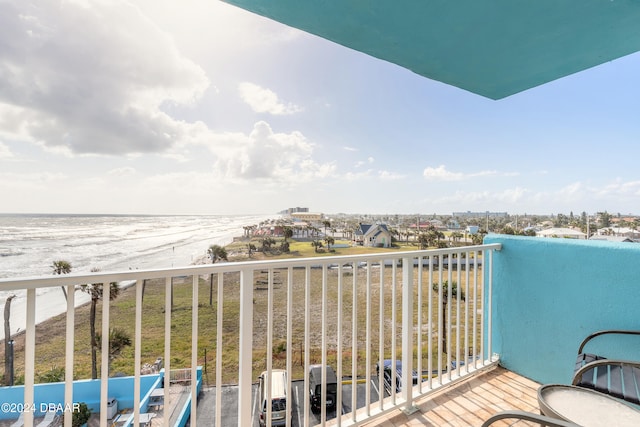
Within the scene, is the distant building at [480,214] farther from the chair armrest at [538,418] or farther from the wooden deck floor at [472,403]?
the chair armrest at [538,418]

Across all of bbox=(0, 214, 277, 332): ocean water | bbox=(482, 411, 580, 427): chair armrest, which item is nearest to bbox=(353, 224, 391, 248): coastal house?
bbox=(0, 214, 277, 332): ocean water

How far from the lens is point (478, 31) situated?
6.23ft

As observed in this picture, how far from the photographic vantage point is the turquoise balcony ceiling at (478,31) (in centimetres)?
168

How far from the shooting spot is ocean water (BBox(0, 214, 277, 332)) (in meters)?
1.97

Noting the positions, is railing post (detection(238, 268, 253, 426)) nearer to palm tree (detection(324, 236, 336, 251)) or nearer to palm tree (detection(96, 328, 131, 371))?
palm tree (detection(96, 328, 131, 371))

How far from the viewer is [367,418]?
1961 mm

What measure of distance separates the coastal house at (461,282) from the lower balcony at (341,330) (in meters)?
0.01

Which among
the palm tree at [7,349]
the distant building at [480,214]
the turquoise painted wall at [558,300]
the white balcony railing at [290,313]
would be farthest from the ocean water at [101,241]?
the distant building at [480,214]

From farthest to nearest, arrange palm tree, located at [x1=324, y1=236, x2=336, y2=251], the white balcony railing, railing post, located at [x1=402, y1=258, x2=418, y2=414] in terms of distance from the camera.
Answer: palm tree, located at [x1=324, y1=236, x2=336, y2=251], railing post, located at [x1=402, y1=258, x2=418, y2=414], the white balcony railing

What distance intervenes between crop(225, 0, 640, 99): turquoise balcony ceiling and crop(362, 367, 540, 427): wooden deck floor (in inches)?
99.6

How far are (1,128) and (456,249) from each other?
512 centimetres

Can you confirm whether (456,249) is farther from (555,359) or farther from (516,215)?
(516,215)

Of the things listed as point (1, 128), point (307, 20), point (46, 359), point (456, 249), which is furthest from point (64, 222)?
point (456, 249)

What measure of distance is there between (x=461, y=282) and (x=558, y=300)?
2.35 ft
